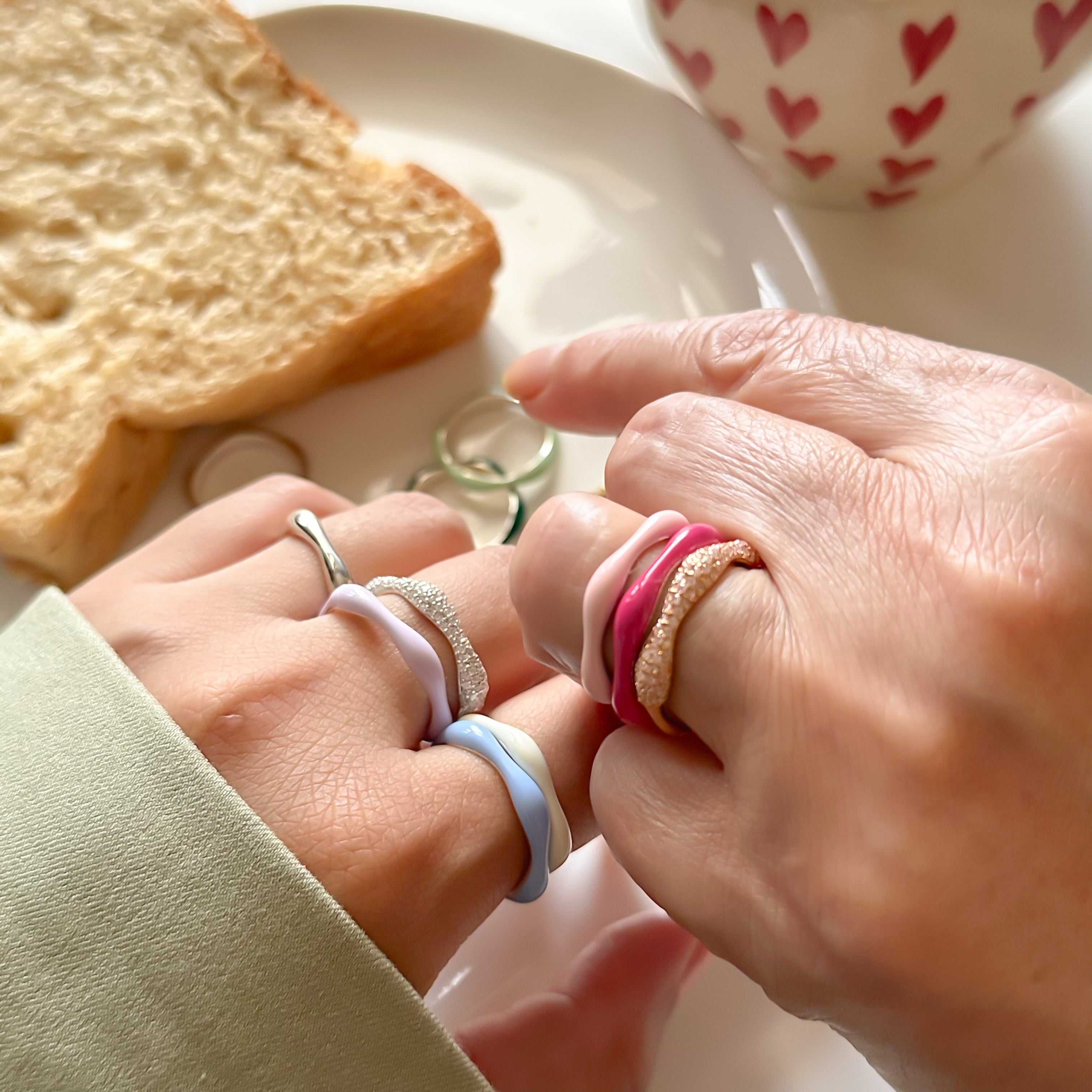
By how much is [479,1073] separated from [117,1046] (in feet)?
0.63

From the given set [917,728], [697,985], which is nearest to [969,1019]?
[917,728]

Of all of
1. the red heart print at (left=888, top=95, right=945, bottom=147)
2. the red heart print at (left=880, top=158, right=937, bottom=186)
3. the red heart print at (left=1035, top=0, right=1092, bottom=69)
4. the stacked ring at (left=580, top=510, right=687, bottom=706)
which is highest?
the red heart print at (left=1035, top=0, right=1092, bottom=69)

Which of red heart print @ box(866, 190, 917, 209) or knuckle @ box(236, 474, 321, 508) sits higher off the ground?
red heart print @ box(866, 190, 917, 209)

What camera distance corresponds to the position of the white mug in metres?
0.75

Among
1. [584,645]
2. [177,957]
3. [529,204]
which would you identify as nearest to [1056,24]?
[529,204]

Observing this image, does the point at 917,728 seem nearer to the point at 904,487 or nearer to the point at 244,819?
the point at 904,487

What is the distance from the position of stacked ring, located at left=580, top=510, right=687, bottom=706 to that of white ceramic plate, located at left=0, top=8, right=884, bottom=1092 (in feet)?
1.15

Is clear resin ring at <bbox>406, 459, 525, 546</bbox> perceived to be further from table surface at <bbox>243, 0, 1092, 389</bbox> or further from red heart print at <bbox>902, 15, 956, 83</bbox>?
red heart print at <bbox>902, 15, 956, 83</bbox>

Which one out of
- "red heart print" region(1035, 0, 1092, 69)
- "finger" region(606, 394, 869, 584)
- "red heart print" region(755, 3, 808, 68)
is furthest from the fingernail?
"red heart print" region(1035, 0, 1092, 69)

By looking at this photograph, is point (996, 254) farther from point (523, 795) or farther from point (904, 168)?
point (523, 795)

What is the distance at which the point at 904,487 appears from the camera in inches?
19.2

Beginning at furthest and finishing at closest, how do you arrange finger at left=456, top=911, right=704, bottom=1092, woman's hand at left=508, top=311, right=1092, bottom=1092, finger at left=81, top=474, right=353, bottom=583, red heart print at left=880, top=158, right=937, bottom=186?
red heart print at left=880, top=158, right=937, bottom=186
finger at left=81, top=474, right=353, bottom=583
finger at left=456, top=911, right=704, bottom=1092
woman's hand at left=508, top=311, right=1092, bottom=1092

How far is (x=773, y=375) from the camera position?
1.88ft

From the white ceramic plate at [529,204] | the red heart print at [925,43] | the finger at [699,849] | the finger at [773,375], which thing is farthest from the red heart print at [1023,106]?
the finger at [699,849]
